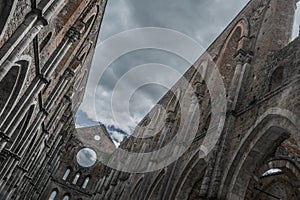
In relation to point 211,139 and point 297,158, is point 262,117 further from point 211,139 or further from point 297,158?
point 297,158

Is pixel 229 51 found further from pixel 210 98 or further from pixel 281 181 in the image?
Result: pixel 281 181

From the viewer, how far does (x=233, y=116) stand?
10812mm

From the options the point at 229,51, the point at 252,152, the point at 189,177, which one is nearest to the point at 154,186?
the point at 189,177

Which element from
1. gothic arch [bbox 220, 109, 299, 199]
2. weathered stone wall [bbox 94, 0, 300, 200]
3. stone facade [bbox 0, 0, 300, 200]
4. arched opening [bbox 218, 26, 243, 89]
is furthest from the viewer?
arched opening [bbox 218, 26, 243, 89]

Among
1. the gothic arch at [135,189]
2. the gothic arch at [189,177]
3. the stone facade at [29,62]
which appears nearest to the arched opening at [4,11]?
the stone facade at [29,62]

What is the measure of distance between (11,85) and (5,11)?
2877mm

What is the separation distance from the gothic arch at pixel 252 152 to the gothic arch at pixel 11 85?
666 cm

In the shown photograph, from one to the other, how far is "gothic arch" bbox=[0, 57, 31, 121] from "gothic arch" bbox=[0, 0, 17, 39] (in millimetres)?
2209

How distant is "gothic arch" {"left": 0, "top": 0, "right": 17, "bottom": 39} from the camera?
5.88 m

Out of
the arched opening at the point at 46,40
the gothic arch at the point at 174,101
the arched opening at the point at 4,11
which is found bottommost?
the arched opening at the point at 4,11

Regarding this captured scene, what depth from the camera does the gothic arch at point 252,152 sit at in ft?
28.9

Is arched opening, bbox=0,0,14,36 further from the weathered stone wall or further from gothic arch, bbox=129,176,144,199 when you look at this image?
gothic arch, bbox=129,176,144,199

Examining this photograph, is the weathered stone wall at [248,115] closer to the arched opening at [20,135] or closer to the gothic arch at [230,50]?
the gothic arch at [230,50]

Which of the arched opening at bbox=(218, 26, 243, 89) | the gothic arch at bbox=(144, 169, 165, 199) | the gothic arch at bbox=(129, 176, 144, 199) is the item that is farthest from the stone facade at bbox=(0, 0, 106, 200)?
the gothic arch at bbox=(129, 176, 144, 199)
